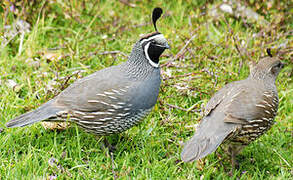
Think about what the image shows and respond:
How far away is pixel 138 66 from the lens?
3.44 meters

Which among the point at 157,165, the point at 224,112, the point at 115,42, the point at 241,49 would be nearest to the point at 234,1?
the point at 241,49

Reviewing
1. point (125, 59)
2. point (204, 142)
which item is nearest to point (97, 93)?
point (204, 142)

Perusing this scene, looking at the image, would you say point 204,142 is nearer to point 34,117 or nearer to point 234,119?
point 234,119

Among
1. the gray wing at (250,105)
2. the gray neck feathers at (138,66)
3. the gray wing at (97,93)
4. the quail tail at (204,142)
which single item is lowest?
the quail tail at (204,142)

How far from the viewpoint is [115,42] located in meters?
4.85

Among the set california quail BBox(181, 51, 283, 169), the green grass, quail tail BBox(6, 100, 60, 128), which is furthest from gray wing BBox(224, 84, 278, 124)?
quail tail BBox(6, 100, 60, 128)

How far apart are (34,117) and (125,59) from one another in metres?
1.53

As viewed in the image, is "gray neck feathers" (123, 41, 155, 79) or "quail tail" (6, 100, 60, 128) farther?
"gray neck feathers" (123, 41, 155, 79)

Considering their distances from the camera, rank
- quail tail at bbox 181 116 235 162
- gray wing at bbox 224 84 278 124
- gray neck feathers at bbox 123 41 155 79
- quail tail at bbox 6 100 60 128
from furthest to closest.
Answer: gray neck feathers at bbox 123 41 155 79, quail tail at bbox 6 100 60 128, gray wing at bbox 224 84 278 124, quail tail at bbox 181 116 235 162

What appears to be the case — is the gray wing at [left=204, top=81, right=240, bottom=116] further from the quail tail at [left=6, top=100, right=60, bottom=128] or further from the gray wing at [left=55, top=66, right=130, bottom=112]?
the quail tail at [left=6, top=100, right=60, bottom=128]

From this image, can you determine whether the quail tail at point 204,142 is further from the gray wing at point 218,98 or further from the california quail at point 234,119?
the gray wing at point 218,98

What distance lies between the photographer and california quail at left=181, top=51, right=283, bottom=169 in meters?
2.97

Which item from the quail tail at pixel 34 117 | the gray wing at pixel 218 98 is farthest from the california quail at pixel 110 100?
the gray wing at pixel 218 98

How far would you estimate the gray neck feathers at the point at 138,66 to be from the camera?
341 cm
